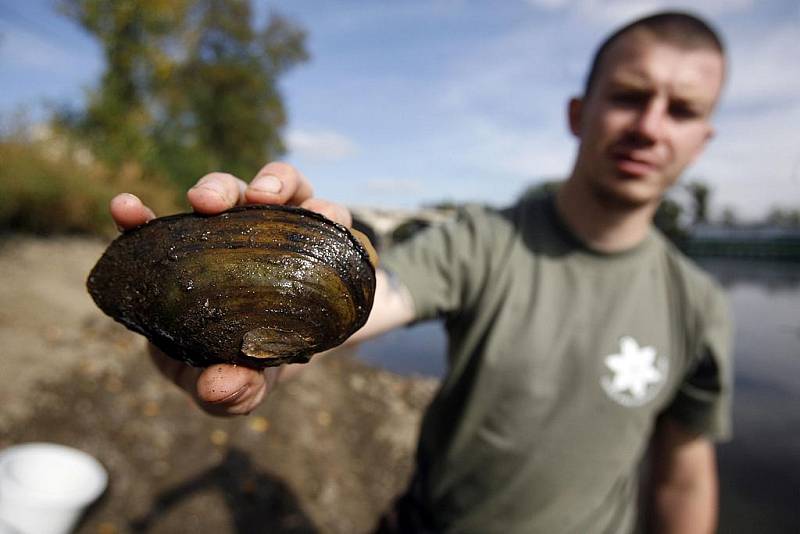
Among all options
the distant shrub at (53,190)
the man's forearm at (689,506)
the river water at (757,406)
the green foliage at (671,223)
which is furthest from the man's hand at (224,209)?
the green foliage at (671,223)

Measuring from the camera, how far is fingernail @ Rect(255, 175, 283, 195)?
1367 millimetres

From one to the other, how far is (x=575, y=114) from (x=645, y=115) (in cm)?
67

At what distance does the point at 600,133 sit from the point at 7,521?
353 centimetres

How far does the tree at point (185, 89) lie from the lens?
784 inches

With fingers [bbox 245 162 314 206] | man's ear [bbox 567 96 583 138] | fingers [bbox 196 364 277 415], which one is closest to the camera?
fingers [bbox 196 364 277 415]

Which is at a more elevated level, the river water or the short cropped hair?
the short cropped hair

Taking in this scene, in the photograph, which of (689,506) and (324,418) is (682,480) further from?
(324,418)

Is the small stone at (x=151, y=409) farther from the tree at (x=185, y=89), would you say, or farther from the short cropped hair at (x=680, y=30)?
the tree at (x=185, y=89)

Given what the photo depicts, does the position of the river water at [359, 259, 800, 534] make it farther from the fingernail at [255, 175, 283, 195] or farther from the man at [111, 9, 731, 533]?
the fingernail at [255, 175, 283, 195]

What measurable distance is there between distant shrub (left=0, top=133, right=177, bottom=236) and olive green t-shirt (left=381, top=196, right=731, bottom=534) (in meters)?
12.0

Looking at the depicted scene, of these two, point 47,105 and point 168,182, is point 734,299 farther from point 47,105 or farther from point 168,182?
point 47,105

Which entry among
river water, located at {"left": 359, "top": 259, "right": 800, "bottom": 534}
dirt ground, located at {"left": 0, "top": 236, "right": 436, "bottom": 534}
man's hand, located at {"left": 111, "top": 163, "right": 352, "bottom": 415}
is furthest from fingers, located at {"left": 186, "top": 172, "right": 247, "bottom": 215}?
river water, located at {"left": 359, "top": 259, "right": 800, "bottom": 534}

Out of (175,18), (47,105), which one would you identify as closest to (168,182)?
(47,105)

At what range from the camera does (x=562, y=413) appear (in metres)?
2.77
